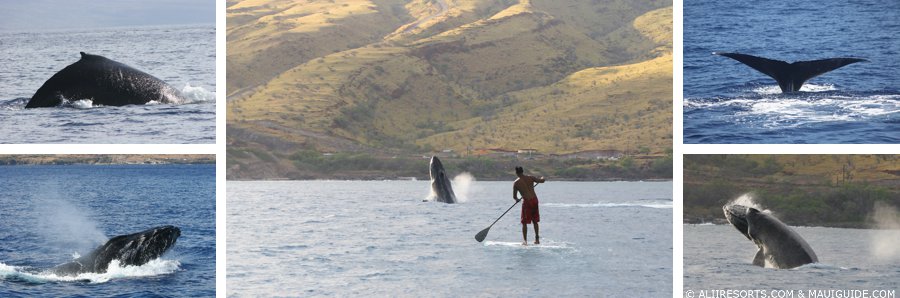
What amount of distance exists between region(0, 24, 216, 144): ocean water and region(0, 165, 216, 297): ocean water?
4.32 ft

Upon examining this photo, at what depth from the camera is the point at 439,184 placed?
19953mm

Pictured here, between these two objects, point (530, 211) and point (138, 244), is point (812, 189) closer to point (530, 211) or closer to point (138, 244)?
point (530, 211)

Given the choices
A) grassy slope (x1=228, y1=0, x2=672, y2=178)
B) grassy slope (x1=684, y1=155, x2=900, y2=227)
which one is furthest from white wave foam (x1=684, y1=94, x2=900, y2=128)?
grassy slope (x1=228, y1=0, x2=672, y2=178)

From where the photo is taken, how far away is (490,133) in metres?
35.5

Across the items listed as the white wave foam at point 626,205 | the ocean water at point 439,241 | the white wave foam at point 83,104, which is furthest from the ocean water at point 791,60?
the white wave foam at point 626,205

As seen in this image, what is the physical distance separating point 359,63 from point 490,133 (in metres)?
4.65

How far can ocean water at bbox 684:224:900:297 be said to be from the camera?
9.95 meters

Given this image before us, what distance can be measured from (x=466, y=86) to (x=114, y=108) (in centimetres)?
2779

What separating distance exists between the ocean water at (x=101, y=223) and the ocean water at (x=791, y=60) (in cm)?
534

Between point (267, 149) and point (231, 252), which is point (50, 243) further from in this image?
point (267, 149)

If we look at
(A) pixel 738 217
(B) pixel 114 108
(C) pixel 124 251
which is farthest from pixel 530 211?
(B) pixel 114 108

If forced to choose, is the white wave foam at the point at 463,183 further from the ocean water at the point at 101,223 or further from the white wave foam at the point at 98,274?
the white wave foam at the point at 98,274

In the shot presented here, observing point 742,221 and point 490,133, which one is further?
point 490,133

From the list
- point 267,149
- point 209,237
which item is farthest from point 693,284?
point 267,149
